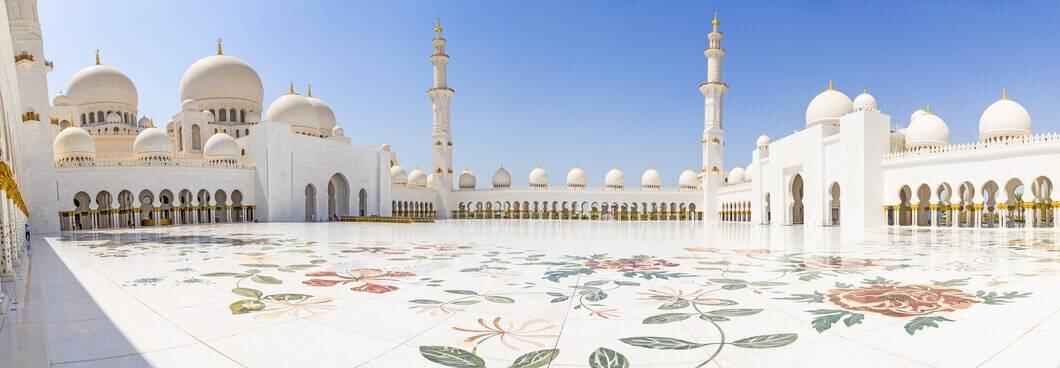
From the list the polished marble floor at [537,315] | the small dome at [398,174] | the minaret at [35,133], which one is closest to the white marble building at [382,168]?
the minaret at [35,133]

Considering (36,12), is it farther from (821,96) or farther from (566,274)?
(821,96)

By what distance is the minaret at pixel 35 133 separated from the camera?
13.2 metres

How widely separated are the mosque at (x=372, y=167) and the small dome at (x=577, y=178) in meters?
1.05

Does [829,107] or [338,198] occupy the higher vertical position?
[829,107]

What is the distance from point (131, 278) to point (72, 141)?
1935 centimetres

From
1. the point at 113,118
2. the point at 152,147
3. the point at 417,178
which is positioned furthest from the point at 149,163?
the point at 417,178

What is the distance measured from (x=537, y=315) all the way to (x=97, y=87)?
29.3 metres

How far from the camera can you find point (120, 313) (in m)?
3.01

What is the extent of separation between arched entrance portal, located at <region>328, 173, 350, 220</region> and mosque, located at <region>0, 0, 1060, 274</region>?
10 cm

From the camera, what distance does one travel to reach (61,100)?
23672 millimetres

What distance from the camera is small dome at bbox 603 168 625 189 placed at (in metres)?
33.8

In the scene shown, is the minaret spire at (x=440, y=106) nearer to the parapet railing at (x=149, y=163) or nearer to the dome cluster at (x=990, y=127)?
the parapet railing at (x=149, y=163)

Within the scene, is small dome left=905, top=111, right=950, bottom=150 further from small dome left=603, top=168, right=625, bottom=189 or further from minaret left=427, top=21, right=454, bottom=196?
minaret left=427, top=21, right=454, bottom=196

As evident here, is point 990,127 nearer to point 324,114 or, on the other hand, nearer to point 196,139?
point 324,114
